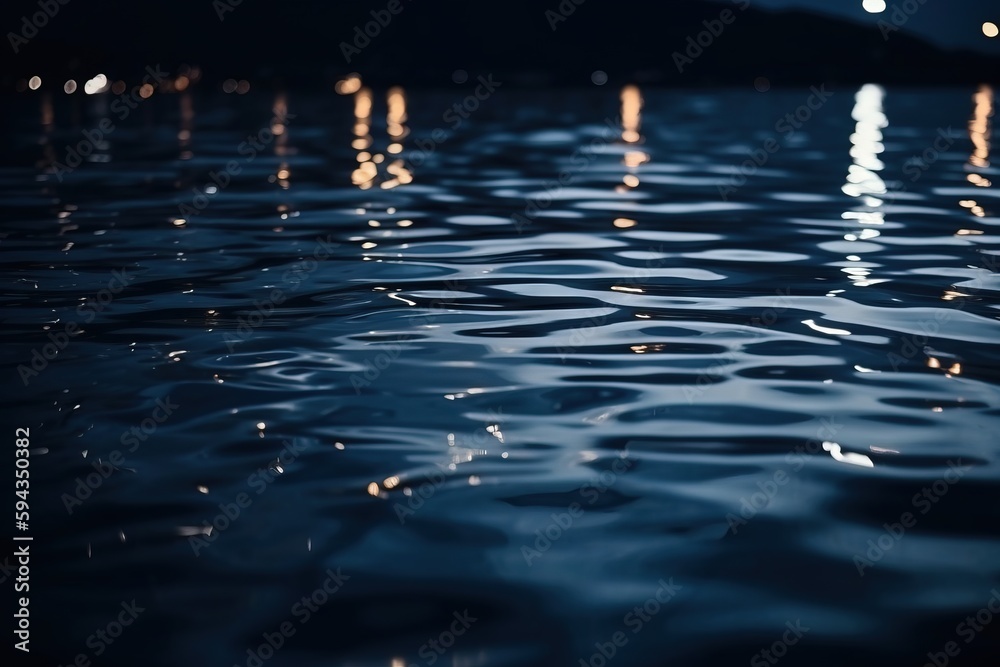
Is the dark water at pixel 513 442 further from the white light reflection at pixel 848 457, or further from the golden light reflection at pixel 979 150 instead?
the golden light reflection at pixel 979 150

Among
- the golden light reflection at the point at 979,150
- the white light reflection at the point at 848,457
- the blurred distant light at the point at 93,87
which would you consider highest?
the white light reflection at the point at 848,457

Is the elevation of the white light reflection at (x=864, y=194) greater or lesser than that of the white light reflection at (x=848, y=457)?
lesser

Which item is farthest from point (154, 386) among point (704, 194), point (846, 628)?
point (704, 194)

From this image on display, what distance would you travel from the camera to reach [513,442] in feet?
14.6

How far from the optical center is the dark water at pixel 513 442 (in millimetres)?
3062

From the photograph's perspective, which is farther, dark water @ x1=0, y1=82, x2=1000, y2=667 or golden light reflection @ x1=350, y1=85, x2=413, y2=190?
golden light reflection @ x1=350, y1=85, x2=413, y2=190

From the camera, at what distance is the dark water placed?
306cm

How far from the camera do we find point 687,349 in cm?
592

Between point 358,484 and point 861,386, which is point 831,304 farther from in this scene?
point 358,484

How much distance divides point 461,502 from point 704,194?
10.6 meters

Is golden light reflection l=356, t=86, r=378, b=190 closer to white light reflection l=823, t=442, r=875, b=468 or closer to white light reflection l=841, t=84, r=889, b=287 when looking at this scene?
white light reflection l=841, t=84, r=889, b=287

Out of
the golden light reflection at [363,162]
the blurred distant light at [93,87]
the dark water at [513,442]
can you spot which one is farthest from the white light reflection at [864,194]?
the blurred distant light at [93,87]

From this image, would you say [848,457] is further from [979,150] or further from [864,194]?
[979,150]

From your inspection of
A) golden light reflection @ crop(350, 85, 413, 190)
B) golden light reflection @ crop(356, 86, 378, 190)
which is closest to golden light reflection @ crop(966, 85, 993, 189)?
golden light reflection @ crop(350, 85, 413, 190)
